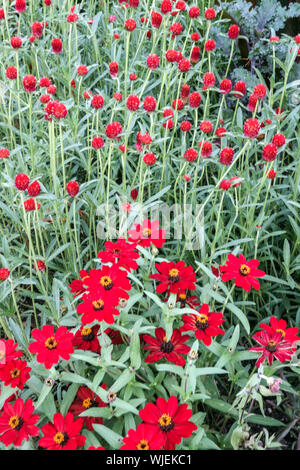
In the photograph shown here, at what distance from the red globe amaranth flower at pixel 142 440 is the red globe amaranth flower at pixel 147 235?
0.50 metres

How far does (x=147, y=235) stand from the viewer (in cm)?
139

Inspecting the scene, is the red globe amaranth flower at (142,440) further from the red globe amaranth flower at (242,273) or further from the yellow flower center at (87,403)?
the red globe amaranth flower at (242,273)

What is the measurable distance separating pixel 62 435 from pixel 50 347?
0.19m

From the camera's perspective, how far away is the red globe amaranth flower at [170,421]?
104 centimetres

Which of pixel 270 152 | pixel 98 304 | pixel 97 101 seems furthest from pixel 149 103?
pixel 98 304

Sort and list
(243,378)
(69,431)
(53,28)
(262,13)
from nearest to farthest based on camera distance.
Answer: (69,431) < (243,378) < (262,13) < (53,28)

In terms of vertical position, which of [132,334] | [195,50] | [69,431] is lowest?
[69,431]

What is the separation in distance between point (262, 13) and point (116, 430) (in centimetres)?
199

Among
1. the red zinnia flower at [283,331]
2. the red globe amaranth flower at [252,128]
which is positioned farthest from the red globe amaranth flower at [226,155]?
the red zinnia flower at [283,331]

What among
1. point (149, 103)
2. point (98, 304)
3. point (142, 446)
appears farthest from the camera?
point (149, 103)

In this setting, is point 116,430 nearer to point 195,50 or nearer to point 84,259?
point 84,259

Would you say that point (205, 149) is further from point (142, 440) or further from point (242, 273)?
point (142, 440)

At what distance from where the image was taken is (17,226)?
1884 mm
